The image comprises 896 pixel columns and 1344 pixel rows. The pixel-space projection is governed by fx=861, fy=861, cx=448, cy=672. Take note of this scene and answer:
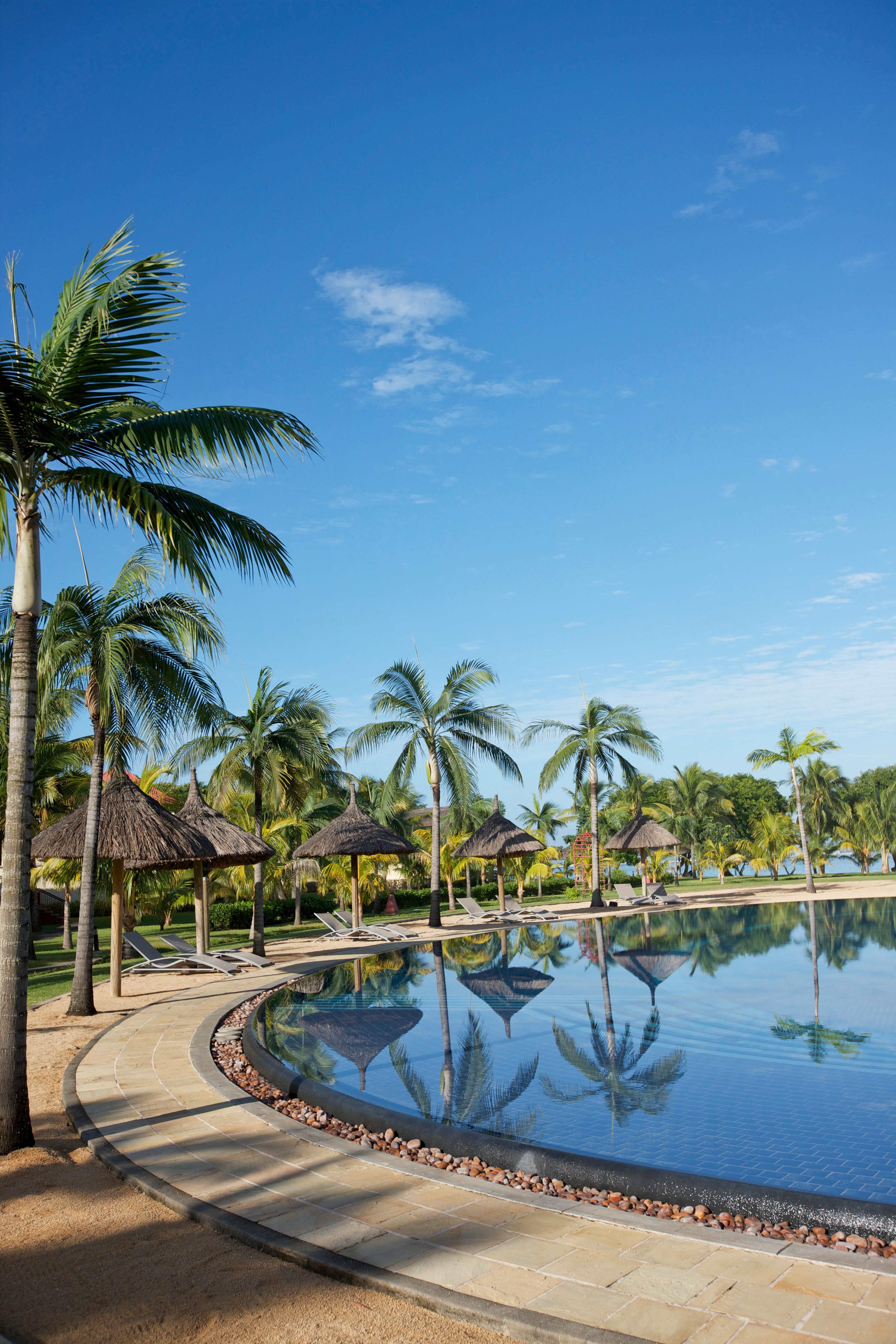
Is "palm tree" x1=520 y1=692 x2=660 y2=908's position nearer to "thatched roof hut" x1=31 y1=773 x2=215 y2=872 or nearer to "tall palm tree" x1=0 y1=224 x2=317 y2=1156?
"thatched roof hut" x1=31 y1=773 x2=215 y2=872

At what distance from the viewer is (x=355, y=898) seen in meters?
19.5

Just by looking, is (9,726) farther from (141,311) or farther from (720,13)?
(720,13)

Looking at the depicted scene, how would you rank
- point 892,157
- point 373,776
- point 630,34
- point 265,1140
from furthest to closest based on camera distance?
point 373,776
point 892,157
point 630,34
point 265,1140

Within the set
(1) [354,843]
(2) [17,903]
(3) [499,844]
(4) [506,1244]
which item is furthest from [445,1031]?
(3) [499,844]

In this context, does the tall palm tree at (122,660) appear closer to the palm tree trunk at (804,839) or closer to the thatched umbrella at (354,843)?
the thatched umbrella at (354,843)

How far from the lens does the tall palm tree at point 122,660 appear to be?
1014 cm

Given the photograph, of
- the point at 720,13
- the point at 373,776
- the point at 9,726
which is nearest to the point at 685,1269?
the point at 9,726

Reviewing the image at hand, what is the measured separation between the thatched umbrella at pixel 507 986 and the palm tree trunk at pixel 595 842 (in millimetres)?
10148

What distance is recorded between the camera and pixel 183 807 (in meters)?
16.7

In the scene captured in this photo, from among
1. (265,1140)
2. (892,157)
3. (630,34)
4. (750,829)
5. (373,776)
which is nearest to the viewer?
(265,1140)

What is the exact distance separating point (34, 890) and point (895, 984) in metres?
21.2

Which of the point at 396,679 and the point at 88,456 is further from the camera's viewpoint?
the point at 396,679

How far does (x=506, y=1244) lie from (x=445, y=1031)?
6.40 m

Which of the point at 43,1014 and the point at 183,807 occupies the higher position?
the point at 183,807
